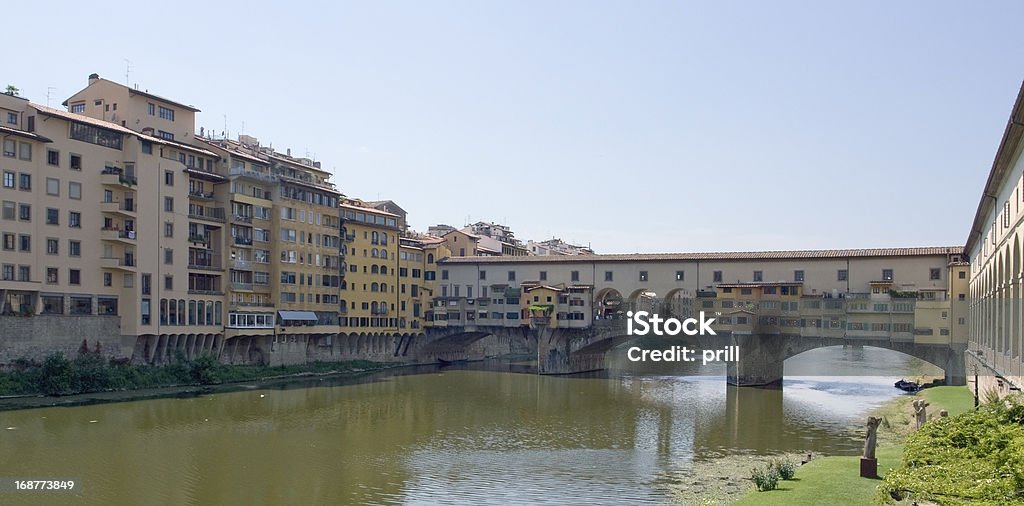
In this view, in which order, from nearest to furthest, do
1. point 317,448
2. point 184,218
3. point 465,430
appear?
point 317,448 → point 465,430 → point 184,218

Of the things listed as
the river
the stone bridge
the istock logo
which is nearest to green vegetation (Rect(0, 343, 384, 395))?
the river

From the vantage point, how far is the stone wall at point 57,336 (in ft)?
159

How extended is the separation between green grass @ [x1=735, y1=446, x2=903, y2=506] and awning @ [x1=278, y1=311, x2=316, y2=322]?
45.0m

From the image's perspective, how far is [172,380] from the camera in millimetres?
55938

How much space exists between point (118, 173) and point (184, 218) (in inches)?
229

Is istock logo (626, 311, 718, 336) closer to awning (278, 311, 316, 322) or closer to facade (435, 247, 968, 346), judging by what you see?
facade (435, 247, 968, 346)

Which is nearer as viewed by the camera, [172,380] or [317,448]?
[317,448]

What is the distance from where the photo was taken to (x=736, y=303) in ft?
213

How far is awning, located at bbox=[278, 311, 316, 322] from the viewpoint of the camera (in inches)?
2596

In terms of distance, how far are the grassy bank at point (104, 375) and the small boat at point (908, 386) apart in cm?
4343

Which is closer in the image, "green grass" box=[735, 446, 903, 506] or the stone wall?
"green grass" box=[735, 446, 903, 506]

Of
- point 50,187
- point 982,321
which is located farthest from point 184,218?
point 982,321

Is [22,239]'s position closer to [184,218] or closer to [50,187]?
[50,187]

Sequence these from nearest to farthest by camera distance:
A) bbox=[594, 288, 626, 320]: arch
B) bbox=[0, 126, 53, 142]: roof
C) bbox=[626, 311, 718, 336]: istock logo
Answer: bbox=[0, 126, 53, 142]: roof → bbox=[626, 311, 718, 336]: istock logo → bbox=[594, 288, 626, 320]: arch
